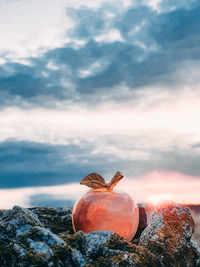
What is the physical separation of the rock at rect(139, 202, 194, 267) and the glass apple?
32 cm

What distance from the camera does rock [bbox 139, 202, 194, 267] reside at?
4.93m

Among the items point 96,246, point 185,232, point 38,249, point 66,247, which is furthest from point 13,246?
point 185,232

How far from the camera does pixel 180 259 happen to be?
16.7 feet

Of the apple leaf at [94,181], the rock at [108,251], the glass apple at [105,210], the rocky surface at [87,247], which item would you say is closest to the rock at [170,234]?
the rocky surface at [87,247]

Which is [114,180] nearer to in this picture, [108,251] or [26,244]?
[108,251]

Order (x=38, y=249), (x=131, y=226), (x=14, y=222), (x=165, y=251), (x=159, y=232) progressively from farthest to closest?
(x=131, y=226)
(x=159, y=232)
(x=165, y=251)
(x=14, y=222)
(x=38, y=249)

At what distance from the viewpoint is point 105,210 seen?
5480mm

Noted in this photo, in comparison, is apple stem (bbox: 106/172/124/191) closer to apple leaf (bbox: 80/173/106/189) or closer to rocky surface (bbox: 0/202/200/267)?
apple leaf (bbox: 80/173/106/189)

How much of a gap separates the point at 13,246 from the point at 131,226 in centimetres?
243

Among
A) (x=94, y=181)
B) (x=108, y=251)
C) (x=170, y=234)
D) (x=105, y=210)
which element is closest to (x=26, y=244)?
(x=108, y=251)

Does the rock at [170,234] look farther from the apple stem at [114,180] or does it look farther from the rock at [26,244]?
the rock at [26,244]

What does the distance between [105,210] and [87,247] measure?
1.61 metres

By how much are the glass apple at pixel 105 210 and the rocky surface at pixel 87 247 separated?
1.12ft

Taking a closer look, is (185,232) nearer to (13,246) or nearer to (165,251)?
(165,251)
